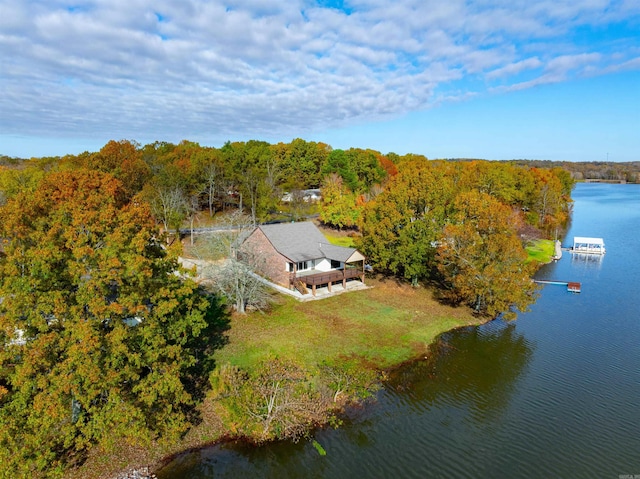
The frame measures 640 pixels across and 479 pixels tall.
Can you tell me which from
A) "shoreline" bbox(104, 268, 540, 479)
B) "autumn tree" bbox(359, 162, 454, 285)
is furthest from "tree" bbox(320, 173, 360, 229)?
"shoreline" bbox(104, 268, 540, 479)

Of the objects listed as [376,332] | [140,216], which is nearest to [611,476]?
[376,332]

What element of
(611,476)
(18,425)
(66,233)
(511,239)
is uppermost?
(66,233)

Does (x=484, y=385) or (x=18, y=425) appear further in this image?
(x=484, y=385)

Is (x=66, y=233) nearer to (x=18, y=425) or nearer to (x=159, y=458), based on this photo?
(x=18, y=425)

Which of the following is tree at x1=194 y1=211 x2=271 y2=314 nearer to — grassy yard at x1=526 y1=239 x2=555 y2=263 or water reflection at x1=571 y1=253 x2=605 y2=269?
grassy yard at x1=526 y1=239 x2=555 y2=263

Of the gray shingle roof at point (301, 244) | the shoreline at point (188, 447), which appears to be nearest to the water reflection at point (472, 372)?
the shoreline at point (188, 447)
